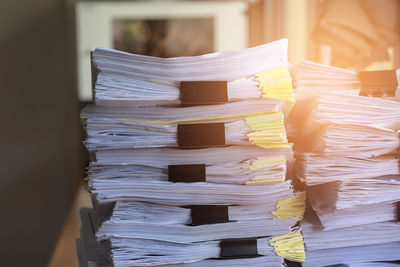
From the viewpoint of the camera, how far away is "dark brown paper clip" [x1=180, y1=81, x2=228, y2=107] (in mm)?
578

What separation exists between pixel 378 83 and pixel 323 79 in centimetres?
9

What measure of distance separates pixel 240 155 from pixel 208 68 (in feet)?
0.48

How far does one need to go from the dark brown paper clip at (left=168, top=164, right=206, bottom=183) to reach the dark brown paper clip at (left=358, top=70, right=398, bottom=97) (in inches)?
11.7

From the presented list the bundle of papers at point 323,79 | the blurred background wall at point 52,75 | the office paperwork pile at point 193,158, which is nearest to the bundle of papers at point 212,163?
the office paperwork pile at point 193,158

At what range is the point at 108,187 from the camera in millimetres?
590

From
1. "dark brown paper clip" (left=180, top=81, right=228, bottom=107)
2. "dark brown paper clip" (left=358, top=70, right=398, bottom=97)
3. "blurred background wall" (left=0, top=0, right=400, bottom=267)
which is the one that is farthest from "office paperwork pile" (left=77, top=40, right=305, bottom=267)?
"blurred background wall" (left=0, top=0, right=400, bottom=267)

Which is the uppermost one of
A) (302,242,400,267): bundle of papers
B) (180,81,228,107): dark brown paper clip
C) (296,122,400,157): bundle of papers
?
(180,81,228,107): dark brown paper clip

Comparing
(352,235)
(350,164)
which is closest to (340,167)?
(350,164)

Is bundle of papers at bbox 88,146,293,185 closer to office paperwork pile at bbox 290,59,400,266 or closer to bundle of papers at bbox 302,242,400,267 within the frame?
office paperwork pile at bbox 290,59,400,266

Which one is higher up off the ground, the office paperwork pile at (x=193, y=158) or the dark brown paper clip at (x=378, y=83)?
the dark brown paper clip at (x=378, y=83)

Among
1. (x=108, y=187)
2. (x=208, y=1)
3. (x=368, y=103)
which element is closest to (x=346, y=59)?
(x=368, y=103)

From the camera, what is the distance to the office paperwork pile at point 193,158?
578 mm

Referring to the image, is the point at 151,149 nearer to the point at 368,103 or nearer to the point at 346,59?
the point at 368,103

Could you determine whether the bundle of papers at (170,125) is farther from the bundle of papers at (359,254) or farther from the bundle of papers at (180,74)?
the bundle of papers at (359,254)
